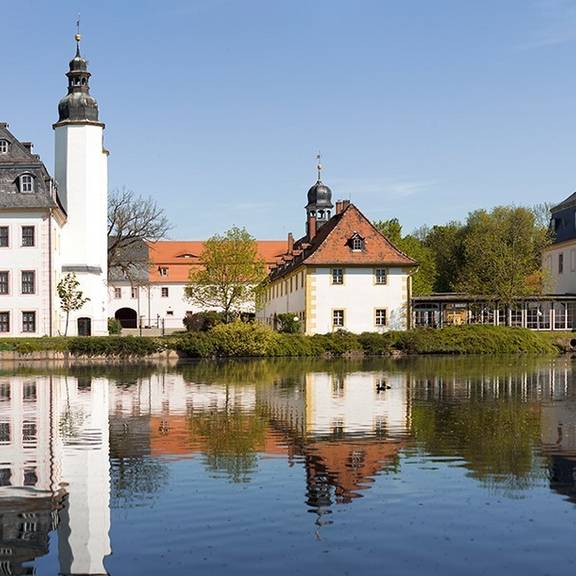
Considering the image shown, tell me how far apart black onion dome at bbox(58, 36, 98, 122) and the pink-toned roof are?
3452 centimetres

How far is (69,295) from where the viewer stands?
2322 inches

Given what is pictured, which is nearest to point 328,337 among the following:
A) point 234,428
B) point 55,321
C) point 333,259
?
point 333,259

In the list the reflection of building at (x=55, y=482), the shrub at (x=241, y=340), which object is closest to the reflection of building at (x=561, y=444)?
the reflection of building at (x=55, y=482)

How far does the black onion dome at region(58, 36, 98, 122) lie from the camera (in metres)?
62.1

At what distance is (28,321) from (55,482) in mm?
47126

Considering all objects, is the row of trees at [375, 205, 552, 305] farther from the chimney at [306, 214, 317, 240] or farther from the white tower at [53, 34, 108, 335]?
the white tower at [53, 34, 108, 335]

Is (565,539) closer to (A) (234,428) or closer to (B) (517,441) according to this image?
(B) (517,441)

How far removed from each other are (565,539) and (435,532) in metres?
1.33

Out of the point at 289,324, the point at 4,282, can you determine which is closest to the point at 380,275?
A: the point at 289,324

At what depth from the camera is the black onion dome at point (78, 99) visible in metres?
62.1

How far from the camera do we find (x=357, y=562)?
9.12 m

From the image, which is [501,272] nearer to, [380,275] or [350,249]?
[380,275]

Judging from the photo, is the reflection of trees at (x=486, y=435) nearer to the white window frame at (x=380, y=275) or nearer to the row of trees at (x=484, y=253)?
the white window frame at (x=380, y=275)

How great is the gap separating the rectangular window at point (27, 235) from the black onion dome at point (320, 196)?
1028 inches
